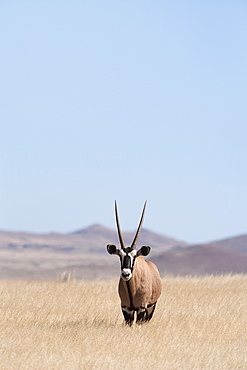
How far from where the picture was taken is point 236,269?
5381 cm

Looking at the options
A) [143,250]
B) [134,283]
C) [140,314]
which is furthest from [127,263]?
[140,314]

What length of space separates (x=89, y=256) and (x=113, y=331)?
66633 millimetres

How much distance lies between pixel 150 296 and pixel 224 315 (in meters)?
2.29

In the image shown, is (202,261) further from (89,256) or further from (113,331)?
(113,331)

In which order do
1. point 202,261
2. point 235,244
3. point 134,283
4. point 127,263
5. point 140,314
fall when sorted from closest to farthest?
point 127,263, point 134,283, point 140,314, point 202,261, point 235,244

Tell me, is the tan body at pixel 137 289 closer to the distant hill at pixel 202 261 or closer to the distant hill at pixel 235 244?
the distant hill at pixel 202 261

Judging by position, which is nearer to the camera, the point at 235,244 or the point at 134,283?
the point at 134,283

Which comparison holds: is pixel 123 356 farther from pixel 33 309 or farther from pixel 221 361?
pixel 33 309

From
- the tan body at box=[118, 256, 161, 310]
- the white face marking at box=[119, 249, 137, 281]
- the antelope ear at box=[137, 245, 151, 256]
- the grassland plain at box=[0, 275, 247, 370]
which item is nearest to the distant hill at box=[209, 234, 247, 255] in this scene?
the grassland plain at box=[0, 275, 247, 370]

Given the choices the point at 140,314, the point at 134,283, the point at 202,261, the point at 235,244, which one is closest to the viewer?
the point at 134,283

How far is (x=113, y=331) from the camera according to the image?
9.30 meters

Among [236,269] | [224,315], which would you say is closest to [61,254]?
[236,269]

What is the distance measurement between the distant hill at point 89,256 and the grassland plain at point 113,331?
12.2 meters

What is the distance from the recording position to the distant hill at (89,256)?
45603 mm
